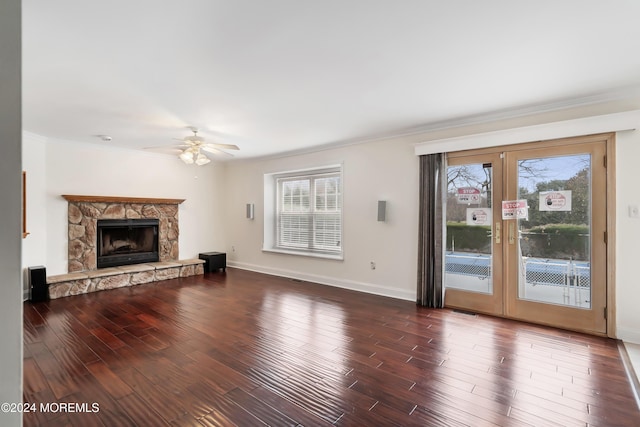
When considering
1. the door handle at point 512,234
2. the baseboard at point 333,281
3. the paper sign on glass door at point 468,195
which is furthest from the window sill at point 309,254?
the door handle at point 512,234

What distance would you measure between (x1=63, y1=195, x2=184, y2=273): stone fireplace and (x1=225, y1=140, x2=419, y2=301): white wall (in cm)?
227

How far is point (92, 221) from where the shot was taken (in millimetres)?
5320

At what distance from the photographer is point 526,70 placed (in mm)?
2564

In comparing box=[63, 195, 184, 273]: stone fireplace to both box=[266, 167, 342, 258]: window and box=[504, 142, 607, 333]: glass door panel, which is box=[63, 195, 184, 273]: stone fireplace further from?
box=[504, 142, 607, 333]: glass door panel

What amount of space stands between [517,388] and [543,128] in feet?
9.08

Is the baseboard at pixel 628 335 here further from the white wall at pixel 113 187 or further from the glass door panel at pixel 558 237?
the white wall at pixel 113 187

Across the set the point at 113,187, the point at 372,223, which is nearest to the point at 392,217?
the point at 372,223

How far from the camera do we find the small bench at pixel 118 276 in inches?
181

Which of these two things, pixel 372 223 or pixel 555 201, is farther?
pixel 372 223

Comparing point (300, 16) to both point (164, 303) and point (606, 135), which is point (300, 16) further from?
point (164, 303)

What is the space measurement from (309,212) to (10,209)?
5174mm

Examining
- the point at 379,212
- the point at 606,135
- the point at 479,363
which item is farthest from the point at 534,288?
the point at 379,212

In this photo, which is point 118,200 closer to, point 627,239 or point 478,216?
point 478,216

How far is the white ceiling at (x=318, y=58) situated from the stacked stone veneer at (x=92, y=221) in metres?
1.88
